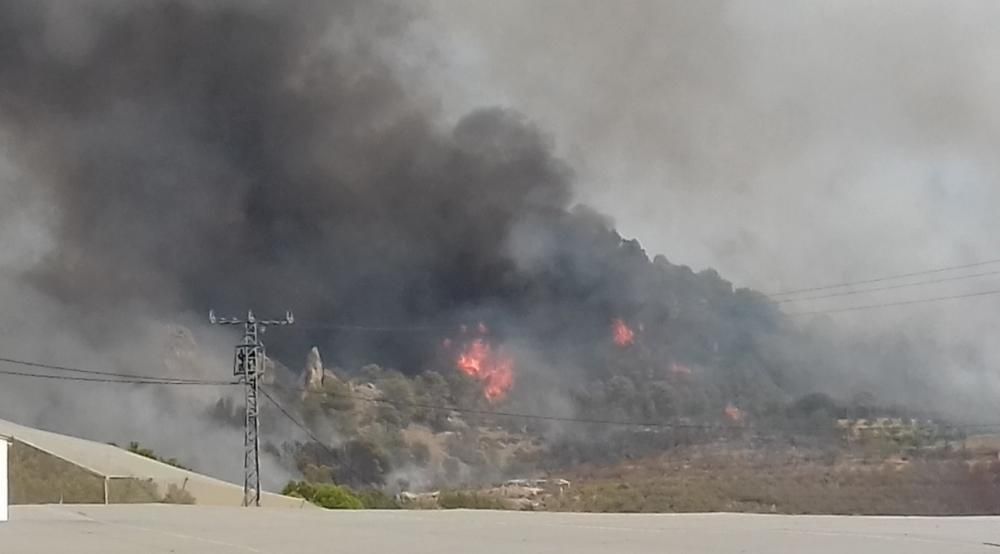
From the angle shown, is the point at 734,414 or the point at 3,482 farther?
the point at 734,414

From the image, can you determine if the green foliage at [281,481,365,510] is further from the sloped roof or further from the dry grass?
the dry grass

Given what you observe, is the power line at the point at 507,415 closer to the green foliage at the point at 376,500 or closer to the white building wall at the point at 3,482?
the green foliage at the point at 376,500

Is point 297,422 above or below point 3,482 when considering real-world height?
above

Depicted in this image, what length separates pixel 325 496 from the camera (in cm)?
9250

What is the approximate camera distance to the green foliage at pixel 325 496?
8975cm

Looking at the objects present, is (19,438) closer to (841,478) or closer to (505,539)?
(841,478)

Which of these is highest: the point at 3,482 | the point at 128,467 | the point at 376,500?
the point at 128,467

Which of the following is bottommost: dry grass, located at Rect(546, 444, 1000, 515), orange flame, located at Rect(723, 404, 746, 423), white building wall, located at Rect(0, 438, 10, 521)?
dry grass, located at Rect(546, 444, 1000, 515)

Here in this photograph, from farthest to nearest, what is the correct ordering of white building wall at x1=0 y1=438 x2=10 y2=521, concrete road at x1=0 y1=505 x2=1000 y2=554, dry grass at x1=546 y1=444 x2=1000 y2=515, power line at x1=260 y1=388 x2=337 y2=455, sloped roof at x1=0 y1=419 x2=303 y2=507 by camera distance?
power line at x1=260 y1=388 x2=337 y2=455 < sloped roof at x1=0 y1=419 x2=303 y2=507 < dry grass at x1=546 y1=444 x2=1000 y2=515 < white building wall at x1=0 y1=438 x2=10 y2=521 < concrete road at x1=0 y1=505 x2=1000 y2=554

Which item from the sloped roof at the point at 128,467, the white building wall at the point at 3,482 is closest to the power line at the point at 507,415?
the sloped roof at the point at 128,467

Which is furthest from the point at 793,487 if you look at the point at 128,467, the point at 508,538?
the point at 508,538

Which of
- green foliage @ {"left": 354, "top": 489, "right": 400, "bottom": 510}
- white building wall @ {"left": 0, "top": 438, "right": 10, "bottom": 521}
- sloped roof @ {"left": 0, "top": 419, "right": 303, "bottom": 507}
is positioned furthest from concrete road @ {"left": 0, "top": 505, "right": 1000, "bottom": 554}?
green foliage @ {"left": 354, "top": 489, "right": 400, "bottom": 510}

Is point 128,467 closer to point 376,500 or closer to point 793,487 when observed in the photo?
point 376,500

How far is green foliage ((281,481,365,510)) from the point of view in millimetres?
89750
